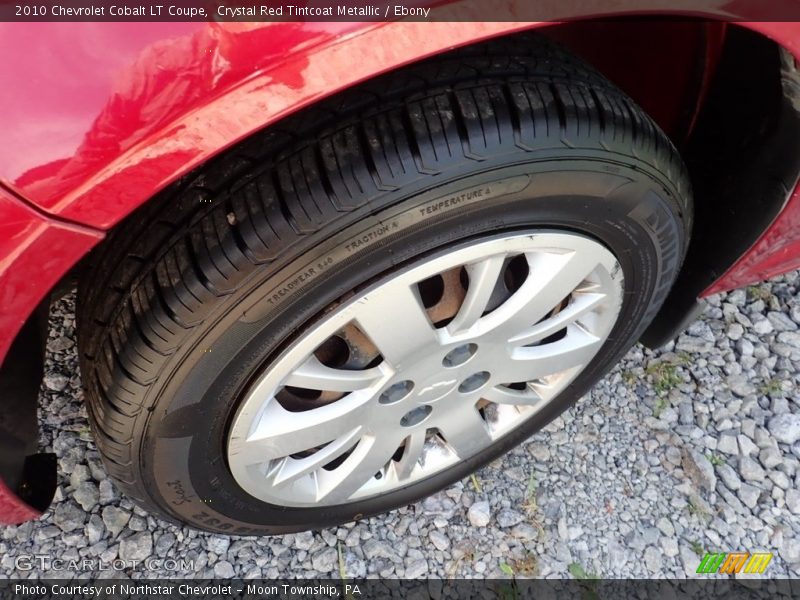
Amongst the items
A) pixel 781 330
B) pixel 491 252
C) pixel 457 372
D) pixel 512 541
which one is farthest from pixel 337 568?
pixel 781 330

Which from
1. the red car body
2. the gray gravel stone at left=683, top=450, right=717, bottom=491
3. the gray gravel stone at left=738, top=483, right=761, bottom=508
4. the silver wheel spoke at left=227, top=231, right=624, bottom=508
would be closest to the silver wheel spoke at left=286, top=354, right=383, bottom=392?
the silver wheel spoke at left=227, top=231, right=624, bottom=508

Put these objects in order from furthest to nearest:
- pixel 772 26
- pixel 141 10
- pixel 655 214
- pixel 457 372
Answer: pixel 457 372
pixel 655 214
pixel 772 26
pixel 141 10

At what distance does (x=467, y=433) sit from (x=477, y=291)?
20.6 inches

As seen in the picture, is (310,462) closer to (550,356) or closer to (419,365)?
(419,365)

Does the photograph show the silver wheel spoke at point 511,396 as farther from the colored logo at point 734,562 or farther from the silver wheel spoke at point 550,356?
the colored logo at point 734,562

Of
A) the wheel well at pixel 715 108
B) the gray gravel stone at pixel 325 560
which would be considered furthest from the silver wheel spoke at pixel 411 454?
the wheel well at pixel 715 108

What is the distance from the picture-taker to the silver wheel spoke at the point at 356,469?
160cm

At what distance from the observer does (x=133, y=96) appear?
87cm

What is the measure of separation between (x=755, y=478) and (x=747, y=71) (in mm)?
1193

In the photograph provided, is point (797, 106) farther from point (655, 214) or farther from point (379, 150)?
point (379, 150)

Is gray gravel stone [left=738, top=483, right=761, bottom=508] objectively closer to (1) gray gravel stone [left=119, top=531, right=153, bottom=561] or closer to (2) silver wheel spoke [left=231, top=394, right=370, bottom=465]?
(2) silver wheel spoke [left=231, top=394, right=370, bottom=465]

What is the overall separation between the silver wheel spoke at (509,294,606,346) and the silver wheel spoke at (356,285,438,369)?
262 mm

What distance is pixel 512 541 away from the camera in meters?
1.91

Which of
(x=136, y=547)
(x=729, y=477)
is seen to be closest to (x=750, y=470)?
(x=729, y=477)
